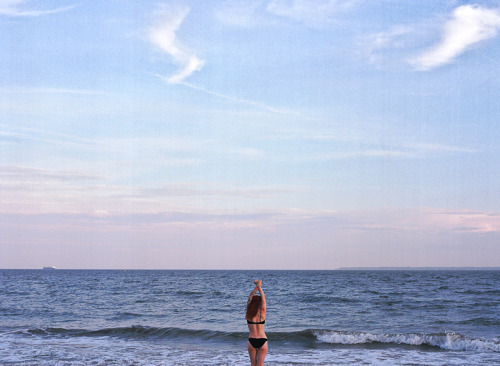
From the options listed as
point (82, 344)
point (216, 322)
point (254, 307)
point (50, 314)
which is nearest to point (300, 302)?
point (216, 322)

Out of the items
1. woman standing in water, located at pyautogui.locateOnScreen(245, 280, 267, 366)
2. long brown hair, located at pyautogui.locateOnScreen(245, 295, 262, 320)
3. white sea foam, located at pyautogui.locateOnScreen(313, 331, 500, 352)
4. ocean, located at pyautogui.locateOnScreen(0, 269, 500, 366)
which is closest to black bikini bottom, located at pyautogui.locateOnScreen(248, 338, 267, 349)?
woman standing in water, located at pyautogui.locateOnScreen(245, 280, 267, 366)

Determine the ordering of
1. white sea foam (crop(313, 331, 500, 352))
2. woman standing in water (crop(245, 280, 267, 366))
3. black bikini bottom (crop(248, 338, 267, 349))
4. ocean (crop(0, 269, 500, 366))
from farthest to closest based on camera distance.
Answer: white sea foam (crop(313, 331, 500, 352)) < ocean (crop(0, 269, 500, 366)) < black bikini bottom (crop(248, 338, 267, 349)) < woman standing in water (crop(245, 280, 267, 366))

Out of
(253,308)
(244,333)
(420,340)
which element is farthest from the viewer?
(244,333)

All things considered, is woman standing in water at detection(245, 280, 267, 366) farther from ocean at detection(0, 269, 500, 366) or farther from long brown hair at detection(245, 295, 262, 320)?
ocean at detection(0, 269, 500, 366)

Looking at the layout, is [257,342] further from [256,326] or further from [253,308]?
[253,308]

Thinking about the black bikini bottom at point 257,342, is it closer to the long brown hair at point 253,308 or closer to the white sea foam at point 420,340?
the long brown hair at point 253,308

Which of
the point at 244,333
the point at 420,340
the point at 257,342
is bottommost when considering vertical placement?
the point at 244,333

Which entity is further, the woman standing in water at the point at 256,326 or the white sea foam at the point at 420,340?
the white sea foam at the point at 420,340

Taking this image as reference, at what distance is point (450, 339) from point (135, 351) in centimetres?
1309

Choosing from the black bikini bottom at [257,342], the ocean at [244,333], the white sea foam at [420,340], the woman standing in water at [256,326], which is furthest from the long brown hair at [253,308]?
the white sea foam at [420,340]

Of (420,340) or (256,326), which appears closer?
(256,326)

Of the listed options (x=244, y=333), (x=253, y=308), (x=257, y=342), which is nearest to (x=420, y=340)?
(x=244, y=333)

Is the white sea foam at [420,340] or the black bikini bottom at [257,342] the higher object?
the black bikini bottom at [257,342]

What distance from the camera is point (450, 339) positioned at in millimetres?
19203
